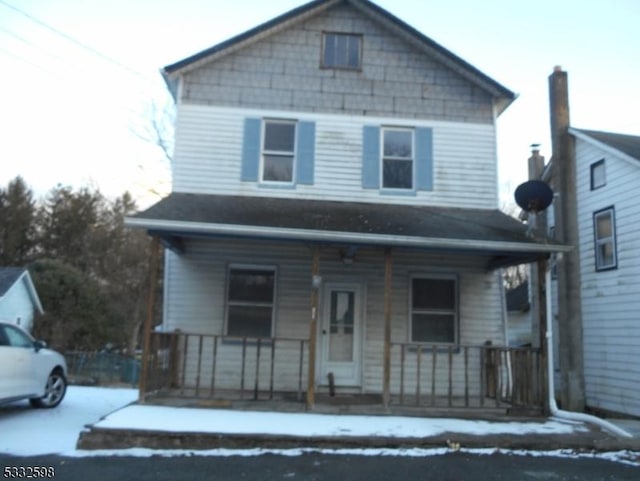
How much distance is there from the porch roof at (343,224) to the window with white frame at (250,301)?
1292mm

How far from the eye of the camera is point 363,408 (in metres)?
8.06

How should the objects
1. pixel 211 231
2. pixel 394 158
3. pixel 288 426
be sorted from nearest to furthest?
pixel 288 426, pixel 211 231, pixel 394 158

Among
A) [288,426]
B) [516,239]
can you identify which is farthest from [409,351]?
[288,426]

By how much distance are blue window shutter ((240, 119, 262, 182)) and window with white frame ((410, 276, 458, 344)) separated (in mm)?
3556

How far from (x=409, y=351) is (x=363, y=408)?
83.8 inches

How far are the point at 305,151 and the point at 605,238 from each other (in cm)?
692

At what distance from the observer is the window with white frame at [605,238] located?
1166cm

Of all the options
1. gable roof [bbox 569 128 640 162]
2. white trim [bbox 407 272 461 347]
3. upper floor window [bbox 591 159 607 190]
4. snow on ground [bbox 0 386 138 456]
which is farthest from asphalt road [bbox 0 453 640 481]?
upper floor window [bbox 591 159 607 190]

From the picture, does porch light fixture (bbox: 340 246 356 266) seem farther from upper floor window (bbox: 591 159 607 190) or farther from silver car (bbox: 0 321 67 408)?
upper floor window (bbox: 591 159 607 190)

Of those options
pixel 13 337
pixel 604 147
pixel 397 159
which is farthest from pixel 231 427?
pixel 604 147

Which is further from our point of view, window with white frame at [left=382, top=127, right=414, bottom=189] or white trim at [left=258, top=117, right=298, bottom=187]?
window with white frame at [left=382, top=127, right=414, bottom=189]

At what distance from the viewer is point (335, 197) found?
10.3 metres

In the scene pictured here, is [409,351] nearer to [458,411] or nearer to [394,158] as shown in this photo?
[458,411]

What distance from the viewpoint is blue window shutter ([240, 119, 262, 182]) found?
33.6 feet
